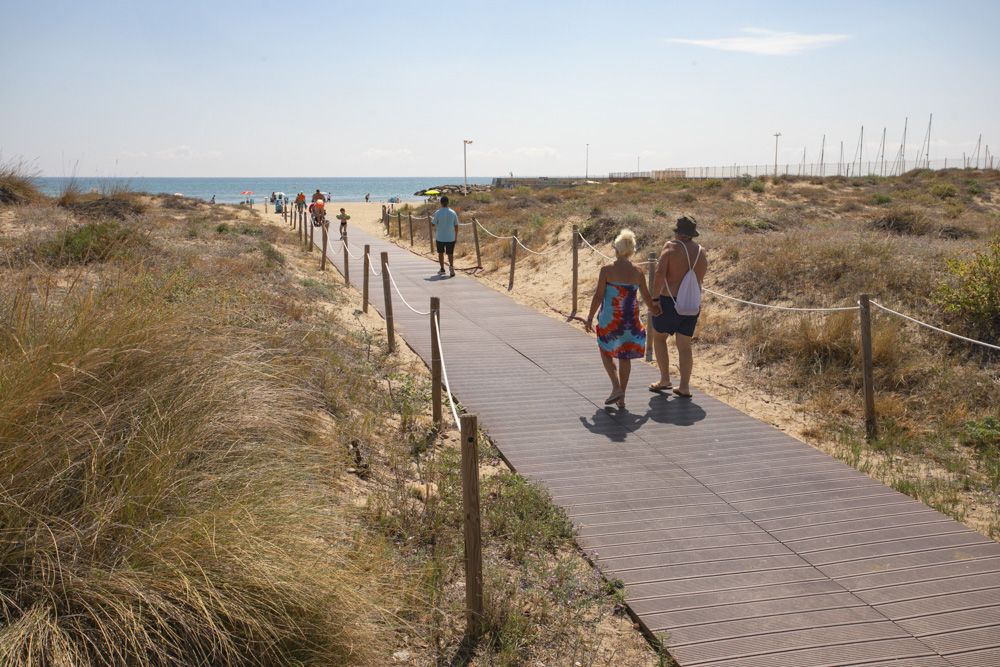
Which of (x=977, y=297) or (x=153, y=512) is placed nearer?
(x=153, y=512)

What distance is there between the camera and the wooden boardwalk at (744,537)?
3936mm

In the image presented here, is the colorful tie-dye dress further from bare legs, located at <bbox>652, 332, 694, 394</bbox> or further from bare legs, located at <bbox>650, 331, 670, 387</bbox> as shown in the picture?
bare legs, located at <bbox>650, 331, 670, 387</bbox>

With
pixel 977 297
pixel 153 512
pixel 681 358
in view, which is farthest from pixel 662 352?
pixel 153 512

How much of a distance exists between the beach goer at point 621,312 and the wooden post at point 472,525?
3821mm

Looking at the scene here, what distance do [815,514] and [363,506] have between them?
308 centimetres

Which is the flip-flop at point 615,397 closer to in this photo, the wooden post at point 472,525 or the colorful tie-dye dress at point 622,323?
the colorful tie-dye dress at point 622,323

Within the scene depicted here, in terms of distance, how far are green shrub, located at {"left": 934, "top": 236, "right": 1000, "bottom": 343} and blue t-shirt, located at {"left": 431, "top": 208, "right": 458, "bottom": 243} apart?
10207mm

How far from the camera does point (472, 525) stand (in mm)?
3855

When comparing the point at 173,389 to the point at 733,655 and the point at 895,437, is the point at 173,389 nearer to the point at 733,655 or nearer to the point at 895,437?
the point at 733,655

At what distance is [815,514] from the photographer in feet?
17.7

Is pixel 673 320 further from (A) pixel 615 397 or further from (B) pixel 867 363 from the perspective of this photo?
(B) pixel 867 363

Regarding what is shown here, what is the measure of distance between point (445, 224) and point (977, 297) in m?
10.8

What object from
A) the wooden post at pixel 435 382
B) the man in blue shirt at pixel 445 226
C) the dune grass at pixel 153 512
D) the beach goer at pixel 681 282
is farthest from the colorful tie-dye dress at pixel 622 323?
the man in blue shirt at pixel 445 226

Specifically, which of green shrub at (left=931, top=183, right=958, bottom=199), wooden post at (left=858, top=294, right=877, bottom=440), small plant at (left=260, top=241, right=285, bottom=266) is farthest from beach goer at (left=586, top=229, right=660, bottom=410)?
green shrub at (left=931, top=183, right=958, bottom=199)
